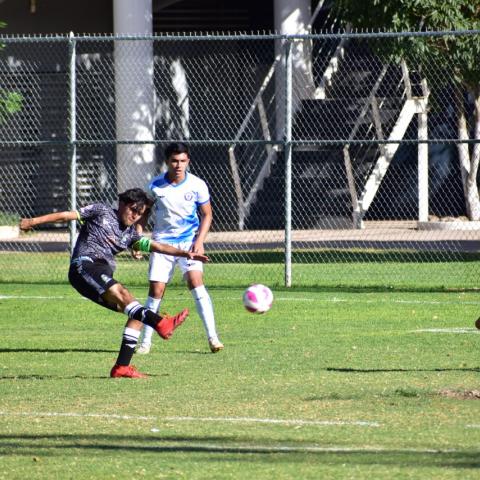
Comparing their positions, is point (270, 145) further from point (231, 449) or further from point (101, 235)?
point (231, 449)

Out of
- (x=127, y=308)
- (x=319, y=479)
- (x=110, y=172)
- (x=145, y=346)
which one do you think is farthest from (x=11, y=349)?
(x=110, y=172)

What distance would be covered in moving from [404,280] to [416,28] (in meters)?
4.03

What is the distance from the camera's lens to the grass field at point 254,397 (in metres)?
7.44

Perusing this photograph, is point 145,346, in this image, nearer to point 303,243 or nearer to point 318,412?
point 318,412

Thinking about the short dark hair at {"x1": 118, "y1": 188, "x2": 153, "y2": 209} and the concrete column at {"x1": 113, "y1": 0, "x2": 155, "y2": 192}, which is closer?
the short dark hair at {"x1": 118, "y1": 188, "x2": 153, "y2": 209}

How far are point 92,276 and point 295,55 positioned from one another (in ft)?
54.8

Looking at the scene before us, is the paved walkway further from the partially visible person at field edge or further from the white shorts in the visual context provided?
the partially visible person at field edge

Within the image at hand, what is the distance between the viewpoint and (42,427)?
8.55m

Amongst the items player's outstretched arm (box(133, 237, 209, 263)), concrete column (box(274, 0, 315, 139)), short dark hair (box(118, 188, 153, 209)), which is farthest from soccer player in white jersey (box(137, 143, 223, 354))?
concrete column (box(274, 0, 315, 139))

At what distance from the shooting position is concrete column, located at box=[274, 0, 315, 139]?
1062 inches

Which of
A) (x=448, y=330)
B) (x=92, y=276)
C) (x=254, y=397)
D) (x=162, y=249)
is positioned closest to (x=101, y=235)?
(x=92, y=276)

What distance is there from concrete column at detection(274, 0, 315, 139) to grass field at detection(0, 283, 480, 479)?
1191 cm

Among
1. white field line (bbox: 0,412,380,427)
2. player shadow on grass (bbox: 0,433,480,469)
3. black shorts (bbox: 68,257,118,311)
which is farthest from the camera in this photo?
black shorts (bbox: 68,257,118,311)

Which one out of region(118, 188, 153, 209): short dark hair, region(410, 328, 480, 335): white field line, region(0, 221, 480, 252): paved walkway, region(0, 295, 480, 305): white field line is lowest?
region(0, 221, 480, 252): paved walkway
